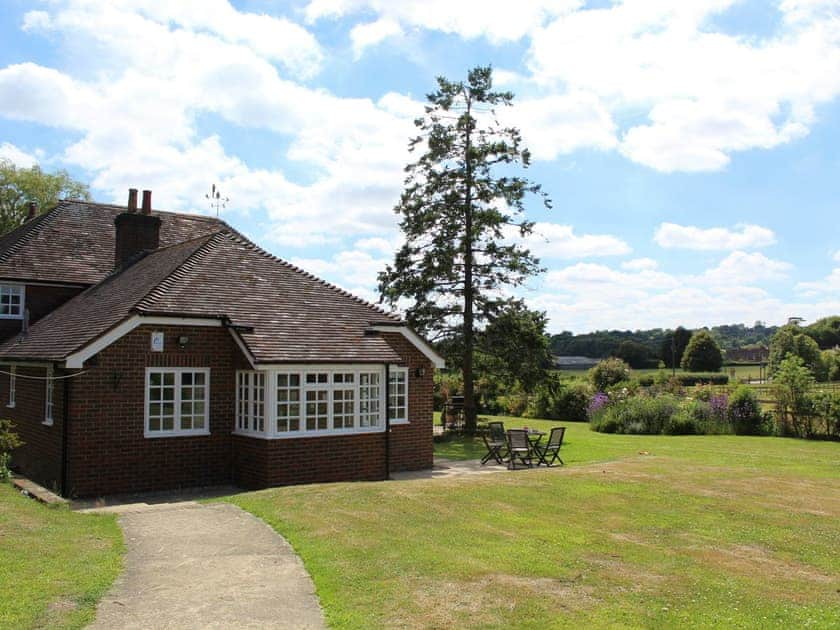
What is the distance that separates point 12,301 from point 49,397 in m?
7.31

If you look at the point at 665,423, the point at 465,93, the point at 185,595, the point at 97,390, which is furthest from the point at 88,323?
the point at 665,423

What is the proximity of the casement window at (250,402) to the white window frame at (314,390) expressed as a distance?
7cm

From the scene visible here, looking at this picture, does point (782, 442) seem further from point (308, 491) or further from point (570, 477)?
point (308, 491)

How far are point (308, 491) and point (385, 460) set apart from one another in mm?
3803

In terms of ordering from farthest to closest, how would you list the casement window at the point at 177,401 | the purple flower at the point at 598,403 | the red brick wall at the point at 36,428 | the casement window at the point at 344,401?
the purple flower at the point at 598,403 < the casement window at the point at 344,401 < the casement window at the point at 177,401 < the red brick wall at the point at 36,428

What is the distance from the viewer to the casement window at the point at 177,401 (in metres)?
14.8

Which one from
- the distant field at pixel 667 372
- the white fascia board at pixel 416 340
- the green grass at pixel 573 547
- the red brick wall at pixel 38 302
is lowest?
the green grass at pixel 573 547

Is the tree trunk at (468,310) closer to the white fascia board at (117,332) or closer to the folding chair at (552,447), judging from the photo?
the folding chair at (552,447)

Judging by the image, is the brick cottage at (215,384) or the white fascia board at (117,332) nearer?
the white fascia board at (117,332)

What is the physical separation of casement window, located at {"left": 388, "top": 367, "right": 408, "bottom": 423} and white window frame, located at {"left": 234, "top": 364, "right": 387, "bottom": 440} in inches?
49.2

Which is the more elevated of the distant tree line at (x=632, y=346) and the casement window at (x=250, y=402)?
the distant tree line at (x=632, y=346)

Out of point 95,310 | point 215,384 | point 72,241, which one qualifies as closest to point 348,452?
point 215,384

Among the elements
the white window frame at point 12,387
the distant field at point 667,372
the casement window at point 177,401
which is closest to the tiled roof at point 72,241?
the white window frame at point 12,387

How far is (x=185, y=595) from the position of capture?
24.0 feet
